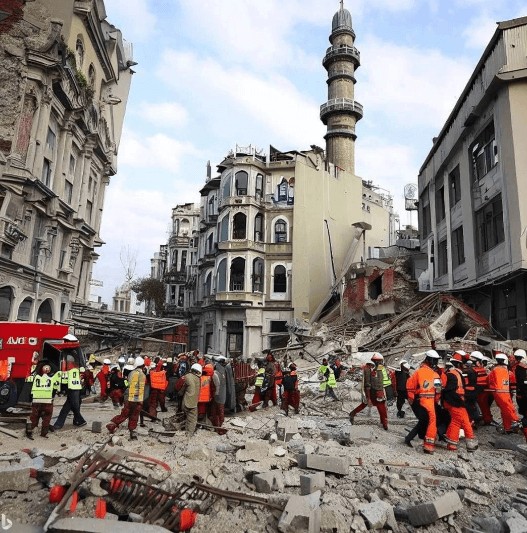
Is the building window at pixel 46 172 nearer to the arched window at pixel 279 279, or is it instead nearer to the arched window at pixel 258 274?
the arched window at pixel 258 274

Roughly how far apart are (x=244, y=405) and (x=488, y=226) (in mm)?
13894

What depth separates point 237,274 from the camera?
111 feet

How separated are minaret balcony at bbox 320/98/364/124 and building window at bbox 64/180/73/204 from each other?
28586 mm

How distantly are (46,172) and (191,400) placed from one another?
17886 millimetres

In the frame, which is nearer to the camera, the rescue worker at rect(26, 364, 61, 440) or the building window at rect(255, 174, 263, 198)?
the rescue worker at rect(26, 364, 61, 440)

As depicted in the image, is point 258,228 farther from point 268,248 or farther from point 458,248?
point 458,248

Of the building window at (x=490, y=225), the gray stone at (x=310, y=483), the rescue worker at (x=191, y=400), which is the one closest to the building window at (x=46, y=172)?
the rescue worker at (x=191, y=400)

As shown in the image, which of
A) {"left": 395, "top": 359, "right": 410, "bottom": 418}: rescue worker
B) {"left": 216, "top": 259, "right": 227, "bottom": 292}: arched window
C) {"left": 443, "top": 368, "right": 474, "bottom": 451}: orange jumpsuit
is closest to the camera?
{"left": 443, "top": 368, "right": 474, "bottom": 451}: orange jumpsuit

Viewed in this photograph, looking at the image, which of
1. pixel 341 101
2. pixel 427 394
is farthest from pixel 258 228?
pixel 427 394

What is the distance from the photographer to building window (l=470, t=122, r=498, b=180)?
726 inches

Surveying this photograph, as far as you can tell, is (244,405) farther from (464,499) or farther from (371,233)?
(371,233)

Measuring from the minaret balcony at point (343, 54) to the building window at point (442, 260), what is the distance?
28055mm

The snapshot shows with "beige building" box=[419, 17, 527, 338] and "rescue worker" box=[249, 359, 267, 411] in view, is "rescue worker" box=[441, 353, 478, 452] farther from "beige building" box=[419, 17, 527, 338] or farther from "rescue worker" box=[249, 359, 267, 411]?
"beige building" box=[419, 17, 527, 338]

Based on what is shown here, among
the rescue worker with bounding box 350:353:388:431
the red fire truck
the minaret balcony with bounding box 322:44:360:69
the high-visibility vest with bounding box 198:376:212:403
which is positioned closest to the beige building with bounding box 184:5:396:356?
the minaret balcony with bounding box 322:44:360:69
